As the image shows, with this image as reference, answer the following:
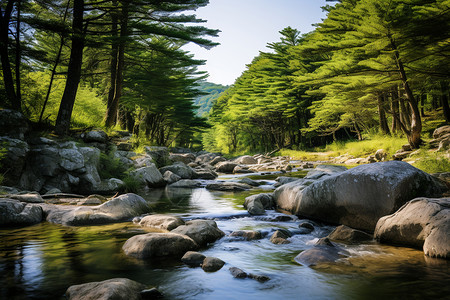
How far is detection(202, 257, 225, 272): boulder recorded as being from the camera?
3.58 metres

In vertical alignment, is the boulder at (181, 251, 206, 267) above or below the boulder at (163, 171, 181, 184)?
above

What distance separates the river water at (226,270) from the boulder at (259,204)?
75.1 inches

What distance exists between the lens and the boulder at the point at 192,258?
3.80 meters

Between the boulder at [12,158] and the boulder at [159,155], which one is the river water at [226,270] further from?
the boulder at [159,155]

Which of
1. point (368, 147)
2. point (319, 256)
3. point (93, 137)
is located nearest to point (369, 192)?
point (319, 256)

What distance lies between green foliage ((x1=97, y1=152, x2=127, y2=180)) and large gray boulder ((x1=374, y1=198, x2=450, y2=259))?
28.7 feet

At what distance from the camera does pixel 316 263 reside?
12.3ft

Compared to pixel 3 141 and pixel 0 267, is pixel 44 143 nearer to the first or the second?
pixel 3 141

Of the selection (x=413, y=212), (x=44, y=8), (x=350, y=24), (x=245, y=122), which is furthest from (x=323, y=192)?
(x=245, y=122)

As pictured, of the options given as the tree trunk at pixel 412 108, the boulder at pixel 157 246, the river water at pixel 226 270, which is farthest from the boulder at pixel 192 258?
the tree trunk at pixel 412 108

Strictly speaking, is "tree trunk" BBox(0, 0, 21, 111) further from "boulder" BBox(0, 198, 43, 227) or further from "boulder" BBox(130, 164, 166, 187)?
"boulder" BBox(0, 198, 43, 227)

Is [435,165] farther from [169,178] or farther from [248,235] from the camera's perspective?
[169,178]

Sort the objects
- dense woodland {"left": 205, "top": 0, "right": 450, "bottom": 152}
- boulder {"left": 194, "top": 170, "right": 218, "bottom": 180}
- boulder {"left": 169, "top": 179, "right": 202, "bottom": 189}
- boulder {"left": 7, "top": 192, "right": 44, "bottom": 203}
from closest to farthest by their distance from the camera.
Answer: boulder {"left": 7, "top": 192, "right": 44, "bottom": 203}
dense woodland {"left": 205, "top": 0, "right": 450, "bottom": 152}
boulder {"left": 169, "top": 179, "right": 202, "bottom": 189}
boulder {"left": 194, "top": 170, "right": 218, "bottom": 180}

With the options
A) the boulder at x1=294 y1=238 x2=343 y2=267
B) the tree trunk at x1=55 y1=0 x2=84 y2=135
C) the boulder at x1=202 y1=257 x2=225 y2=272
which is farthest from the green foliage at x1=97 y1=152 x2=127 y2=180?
the boulder at x1=294 y1=238 x2=343 y2=267
